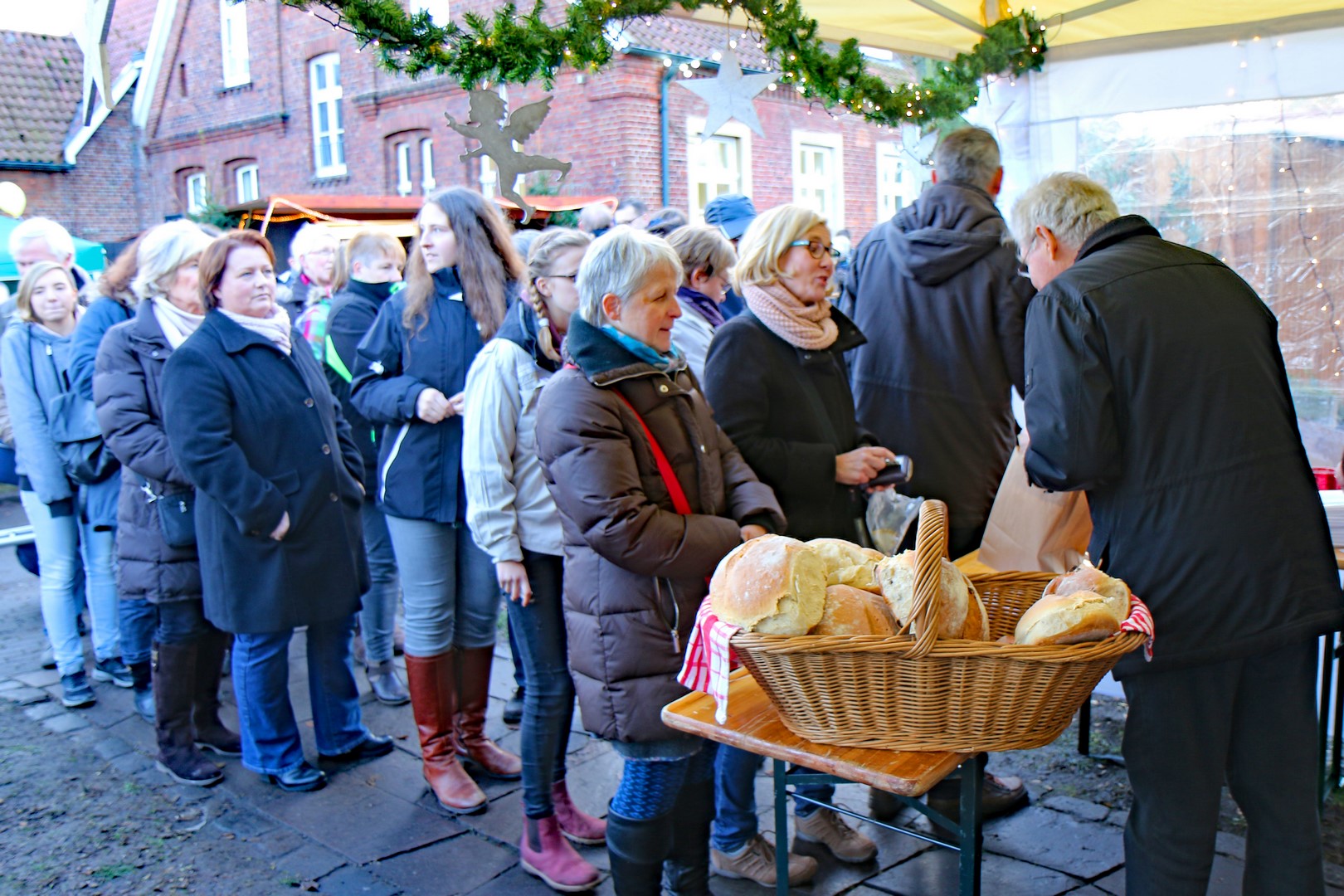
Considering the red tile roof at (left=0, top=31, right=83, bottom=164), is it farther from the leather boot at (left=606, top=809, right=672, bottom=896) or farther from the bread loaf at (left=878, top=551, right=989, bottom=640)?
the bread loaf at (left=878, top=551, right=989, bottom=640)

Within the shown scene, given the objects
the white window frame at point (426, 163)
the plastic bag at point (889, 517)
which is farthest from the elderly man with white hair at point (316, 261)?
the white window frame at point (426, 163)

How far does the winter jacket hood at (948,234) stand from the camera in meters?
3.48

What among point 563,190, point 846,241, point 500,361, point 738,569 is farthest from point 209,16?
point 738,569

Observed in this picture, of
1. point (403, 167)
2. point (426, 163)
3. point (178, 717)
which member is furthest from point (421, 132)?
point (178, 717)

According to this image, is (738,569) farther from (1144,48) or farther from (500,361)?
(1144,48)

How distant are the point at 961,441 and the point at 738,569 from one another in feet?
6.14

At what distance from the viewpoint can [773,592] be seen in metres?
1.87

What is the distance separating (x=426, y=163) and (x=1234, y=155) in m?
15.0

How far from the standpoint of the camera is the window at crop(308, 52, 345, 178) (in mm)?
19094

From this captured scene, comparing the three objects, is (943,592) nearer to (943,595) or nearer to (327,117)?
(943,595)

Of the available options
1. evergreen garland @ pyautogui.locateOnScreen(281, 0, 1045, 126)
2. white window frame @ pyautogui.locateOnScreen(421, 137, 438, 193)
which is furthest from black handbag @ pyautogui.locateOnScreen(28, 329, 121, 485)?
white window frame @ pyautogui.locateOnScreen(421, 137, 438, 193)

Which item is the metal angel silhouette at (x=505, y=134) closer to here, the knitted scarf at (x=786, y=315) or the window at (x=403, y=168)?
the knitted scarf at (x=786, y=315)

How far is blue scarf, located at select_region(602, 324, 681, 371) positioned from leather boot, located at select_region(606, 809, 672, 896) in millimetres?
1080

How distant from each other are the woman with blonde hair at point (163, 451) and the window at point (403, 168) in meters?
14.3
